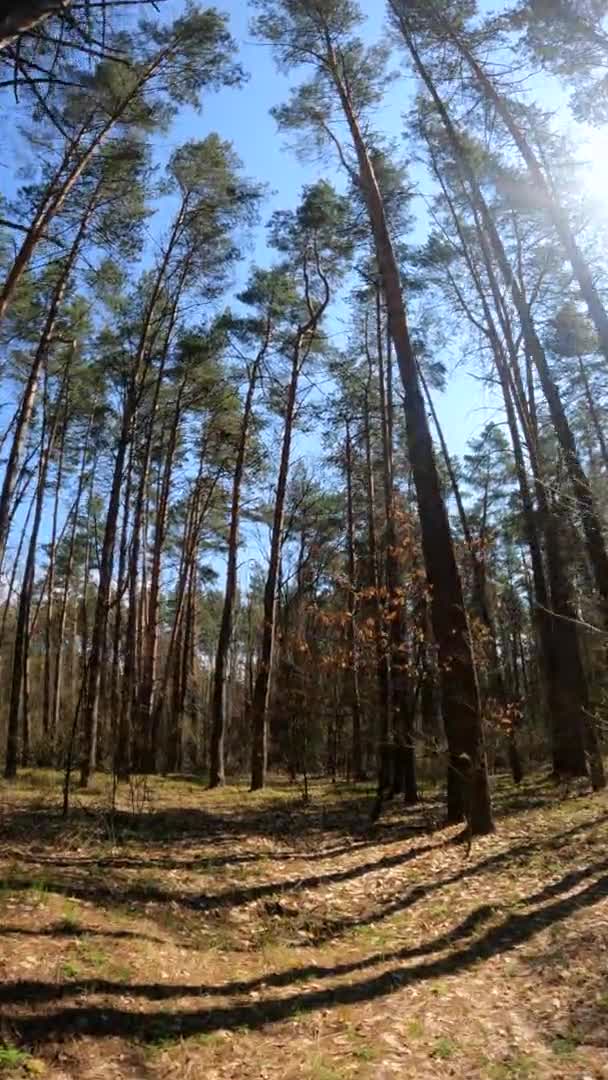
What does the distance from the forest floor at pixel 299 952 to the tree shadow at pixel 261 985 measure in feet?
0.05

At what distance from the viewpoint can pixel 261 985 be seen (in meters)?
5.13

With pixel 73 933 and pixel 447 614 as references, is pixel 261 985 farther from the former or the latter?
pixel 447 614

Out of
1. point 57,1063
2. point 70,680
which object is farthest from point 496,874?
point 70,680

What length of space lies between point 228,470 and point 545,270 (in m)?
10.6

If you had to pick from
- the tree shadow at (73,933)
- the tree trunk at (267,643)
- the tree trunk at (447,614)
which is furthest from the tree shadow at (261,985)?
the tree trunk at (267,643)

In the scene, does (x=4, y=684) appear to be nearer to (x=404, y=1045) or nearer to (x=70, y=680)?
(x=70, y=680)

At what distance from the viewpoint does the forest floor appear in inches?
164

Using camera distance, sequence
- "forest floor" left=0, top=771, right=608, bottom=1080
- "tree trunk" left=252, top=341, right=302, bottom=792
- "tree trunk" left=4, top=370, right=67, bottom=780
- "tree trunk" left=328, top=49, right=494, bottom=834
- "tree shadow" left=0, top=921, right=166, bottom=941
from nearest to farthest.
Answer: "forest floor" left=0, top=771, right=608, bottom=1080, "tree shadow" left=0, top=921, right=166, bottom=941, "tree trunk" left=328, top=49, right=494, bottom=834, "tree trunk" left=4, top=370, right=67, bottom=780, "tree trunk" left=252, top=341, right=302, bottom=792

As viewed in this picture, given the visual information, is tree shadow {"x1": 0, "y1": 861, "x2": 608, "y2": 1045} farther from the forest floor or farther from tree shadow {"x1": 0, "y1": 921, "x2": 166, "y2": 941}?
tree shadow {"x1": 0, "y1": 921, "x2": 166, "y2": 941}

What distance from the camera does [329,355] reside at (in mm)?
18500

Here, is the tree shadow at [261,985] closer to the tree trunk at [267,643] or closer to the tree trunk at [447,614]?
the tree trunk at [447,614]

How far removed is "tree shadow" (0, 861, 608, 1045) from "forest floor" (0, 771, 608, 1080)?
0.02m

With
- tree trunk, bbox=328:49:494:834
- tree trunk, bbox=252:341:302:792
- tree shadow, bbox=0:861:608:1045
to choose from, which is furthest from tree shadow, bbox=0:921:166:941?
tree trunk, bbox=252:341:302:792

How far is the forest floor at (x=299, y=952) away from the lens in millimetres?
4176
